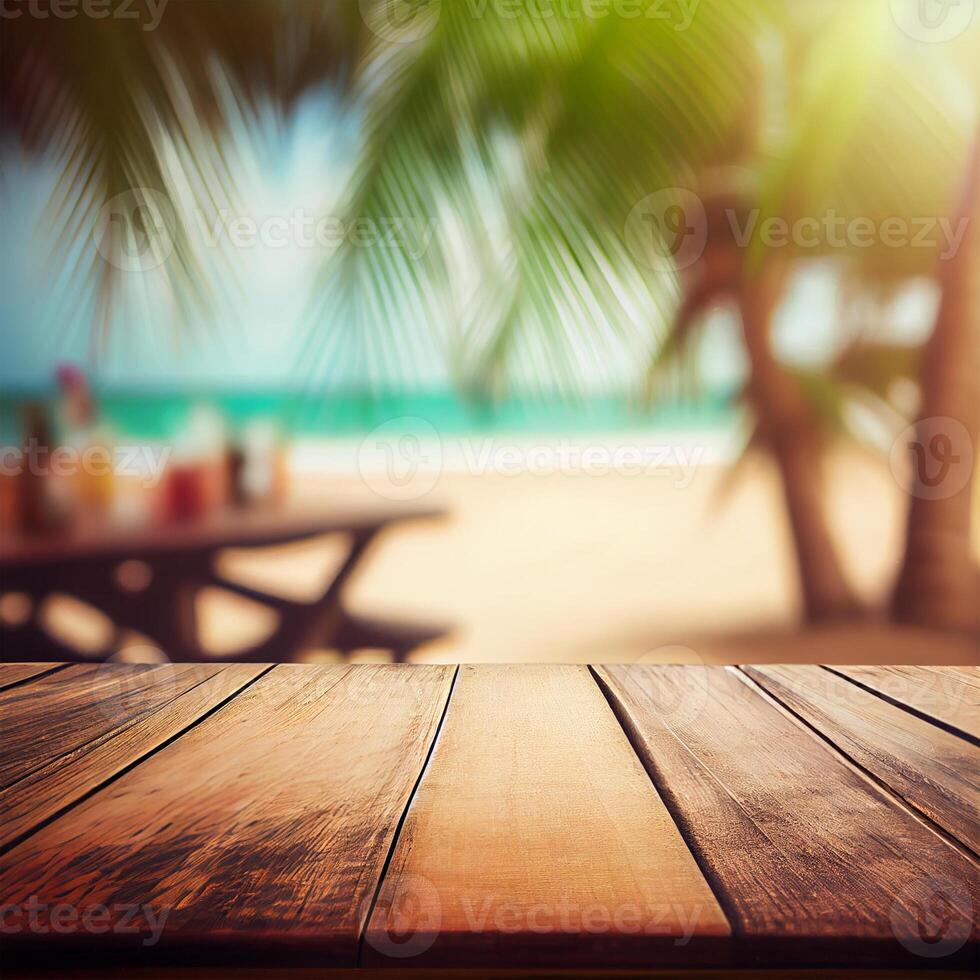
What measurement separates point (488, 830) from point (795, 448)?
1194mm

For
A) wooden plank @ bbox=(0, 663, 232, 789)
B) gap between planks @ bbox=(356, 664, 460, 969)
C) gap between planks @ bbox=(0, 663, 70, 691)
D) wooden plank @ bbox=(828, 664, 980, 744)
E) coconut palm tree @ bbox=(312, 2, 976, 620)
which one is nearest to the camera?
gap between planks @ bbox=(356, 664, 460, 969)

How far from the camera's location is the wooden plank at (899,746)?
0.54 m

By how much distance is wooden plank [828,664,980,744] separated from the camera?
2.44 feet

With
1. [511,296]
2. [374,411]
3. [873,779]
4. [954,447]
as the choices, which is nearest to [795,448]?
[954,447]

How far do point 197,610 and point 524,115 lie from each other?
1.17 metres

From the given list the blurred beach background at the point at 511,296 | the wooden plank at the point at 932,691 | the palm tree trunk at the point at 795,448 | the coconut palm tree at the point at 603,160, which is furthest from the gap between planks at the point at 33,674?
the palm tree trunk at the point at 795,448

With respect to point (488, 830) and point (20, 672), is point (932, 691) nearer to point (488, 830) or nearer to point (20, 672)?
point (488, 830)

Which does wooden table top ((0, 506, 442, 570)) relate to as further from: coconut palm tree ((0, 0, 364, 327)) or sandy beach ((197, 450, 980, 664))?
coconut palm tree ((0, 0, 364, 327))

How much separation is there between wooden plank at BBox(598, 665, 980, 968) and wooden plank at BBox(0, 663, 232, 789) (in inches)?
20.3

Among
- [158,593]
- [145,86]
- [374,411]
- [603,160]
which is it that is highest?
[145,86]

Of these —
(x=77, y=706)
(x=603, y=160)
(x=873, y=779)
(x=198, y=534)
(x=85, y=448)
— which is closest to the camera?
(x=873, y=779)

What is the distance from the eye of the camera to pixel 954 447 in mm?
1422

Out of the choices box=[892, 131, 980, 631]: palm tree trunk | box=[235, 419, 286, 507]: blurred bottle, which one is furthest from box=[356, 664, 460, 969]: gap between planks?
box=[892, 131, 980, 631]: palm tree trunk

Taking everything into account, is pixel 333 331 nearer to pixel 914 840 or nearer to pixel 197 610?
pixel 197 610
